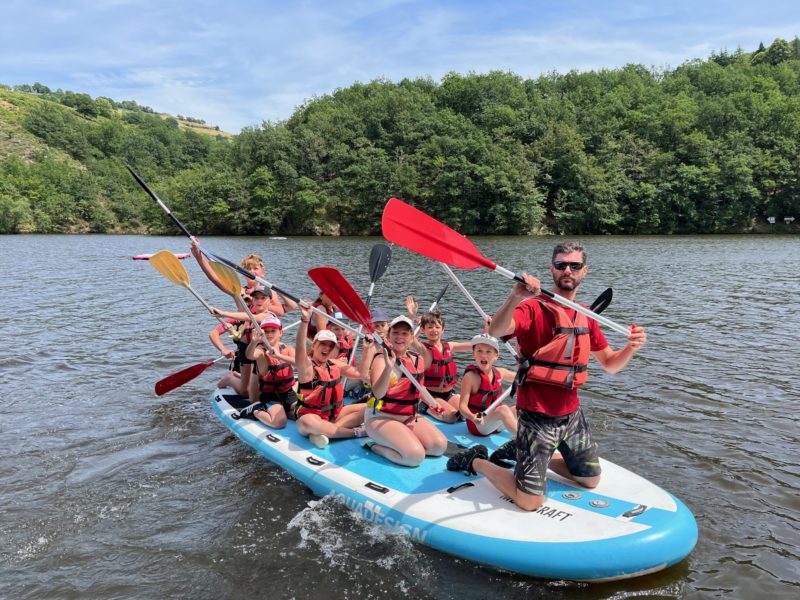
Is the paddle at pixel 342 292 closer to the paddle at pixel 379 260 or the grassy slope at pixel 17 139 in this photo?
the paddle at pixel 379 260

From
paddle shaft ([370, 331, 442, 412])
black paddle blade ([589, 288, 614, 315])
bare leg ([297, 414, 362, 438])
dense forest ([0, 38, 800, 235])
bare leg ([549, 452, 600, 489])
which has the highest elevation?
dense forest ([0, 38, 800, 235])

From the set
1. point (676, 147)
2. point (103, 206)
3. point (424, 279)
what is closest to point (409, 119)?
point (676, 147)

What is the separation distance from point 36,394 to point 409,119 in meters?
48.5

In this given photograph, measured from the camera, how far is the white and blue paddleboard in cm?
329

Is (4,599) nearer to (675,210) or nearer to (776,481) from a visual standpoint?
(776,481)

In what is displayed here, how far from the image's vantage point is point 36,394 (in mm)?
7383

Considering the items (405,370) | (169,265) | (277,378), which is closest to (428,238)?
Result: (405,370)

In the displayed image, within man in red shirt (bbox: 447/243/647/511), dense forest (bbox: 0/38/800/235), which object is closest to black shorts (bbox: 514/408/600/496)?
man in red shirt (bbox: 447/243/647/511)

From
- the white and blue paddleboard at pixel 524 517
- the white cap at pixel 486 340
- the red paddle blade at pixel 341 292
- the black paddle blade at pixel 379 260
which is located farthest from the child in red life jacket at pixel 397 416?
the black paddle blade at pixel 379 260

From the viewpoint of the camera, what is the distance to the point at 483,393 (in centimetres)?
497

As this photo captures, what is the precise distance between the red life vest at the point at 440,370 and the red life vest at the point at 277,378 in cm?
142

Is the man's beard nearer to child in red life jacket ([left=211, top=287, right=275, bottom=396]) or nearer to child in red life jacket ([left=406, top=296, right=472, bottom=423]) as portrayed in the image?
child in red life jacket ([left=406, top=296, right=472, bottom=423])

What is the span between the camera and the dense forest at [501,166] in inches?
1631

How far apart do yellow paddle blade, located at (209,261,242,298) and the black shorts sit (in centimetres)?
340
